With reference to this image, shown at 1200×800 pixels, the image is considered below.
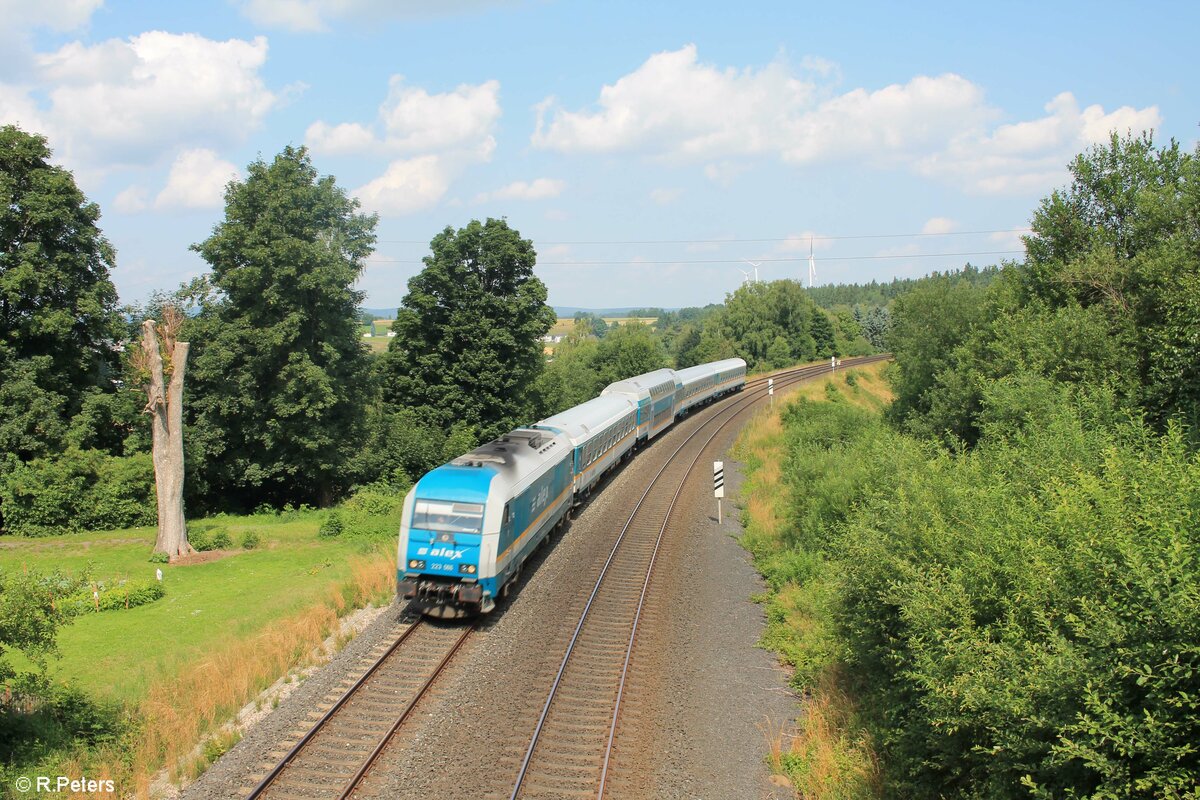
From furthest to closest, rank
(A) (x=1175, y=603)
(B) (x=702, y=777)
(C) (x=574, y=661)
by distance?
(C) (x=574, y=661)
(B) (x=702, y=777)
(A) (x=1175, y=603)

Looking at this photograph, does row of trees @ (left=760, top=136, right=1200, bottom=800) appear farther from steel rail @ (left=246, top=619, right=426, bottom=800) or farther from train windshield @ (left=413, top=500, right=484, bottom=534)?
steel rail @ (left=246, top=619, right=426, bottom=800)

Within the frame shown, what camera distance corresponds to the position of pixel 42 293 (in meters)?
30.3

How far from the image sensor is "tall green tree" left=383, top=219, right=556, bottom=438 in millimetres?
42719

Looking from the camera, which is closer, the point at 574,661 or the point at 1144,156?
the point at 574,661

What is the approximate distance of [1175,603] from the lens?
6.37 metres

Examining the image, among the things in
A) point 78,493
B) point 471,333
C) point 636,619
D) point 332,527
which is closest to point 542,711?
point 636,619

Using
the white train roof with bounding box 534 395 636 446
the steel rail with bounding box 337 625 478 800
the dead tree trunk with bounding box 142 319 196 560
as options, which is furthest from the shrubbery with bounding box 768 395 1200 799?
the dead tree trunk with bounding box 142 319 196 560

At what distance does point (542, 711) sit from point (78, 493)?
26.4m

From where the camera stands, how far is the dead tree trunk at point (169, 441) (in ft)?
80.4

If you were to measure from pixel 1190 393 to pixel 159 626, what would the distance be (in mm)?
25817

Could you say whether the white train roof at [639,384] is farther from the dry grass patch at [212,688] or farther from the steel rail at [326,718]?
the steel rail at [326,718]

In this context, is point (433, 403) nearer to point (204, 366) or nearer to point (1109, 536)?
point (204, 366)

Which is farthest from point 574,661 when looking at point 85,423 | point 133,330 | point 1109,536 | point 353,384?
point 133,330

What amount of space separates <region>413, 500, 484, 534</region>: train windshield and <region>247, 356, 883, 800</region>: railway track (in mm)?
2257
